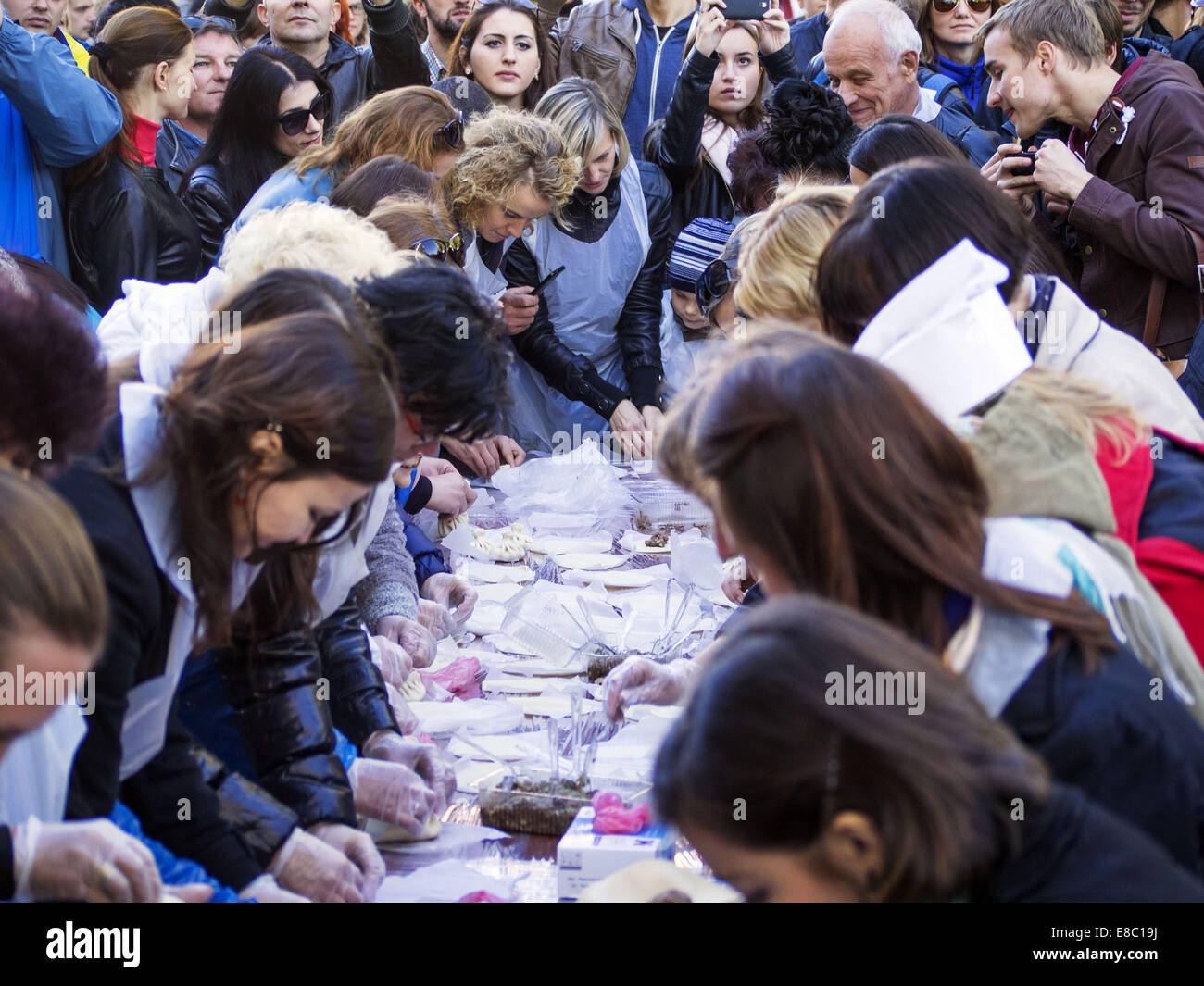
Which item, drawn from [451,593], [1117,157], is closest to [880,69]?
[1117,157]

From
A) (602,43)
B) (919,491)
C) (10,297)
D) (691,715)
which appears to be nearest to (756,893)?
(691,715)

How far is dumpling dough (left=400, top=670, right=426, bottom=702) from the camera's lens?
7.66ft

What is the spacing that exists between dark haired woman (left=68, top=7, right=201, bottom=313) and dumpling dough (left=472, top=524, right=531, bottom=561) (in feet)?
4.01

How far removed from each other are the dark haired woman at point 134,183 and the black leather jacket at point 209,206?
3 cm

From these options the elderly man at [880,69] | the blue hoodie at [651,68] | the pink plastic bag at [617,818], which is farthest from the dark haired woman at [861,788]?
the blue hoodie at [651,68]

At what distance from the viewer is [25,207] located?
11.1 ft

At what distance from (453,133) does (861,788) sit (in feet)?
8.81

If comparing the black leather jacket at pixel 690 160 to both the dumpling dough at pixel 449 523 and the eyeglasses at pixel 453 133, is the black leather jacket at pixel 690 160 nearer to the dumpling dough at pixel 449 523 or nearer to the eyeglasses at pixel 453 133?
the eyeglasses at pixel 453 133

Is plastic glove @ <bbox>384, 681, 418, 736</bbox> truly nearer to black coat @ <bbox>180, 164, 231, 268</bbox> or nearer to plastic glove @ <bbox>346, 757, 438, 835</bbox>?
plastic glove @ <bbox>346, 757, 438, 835</bbox>

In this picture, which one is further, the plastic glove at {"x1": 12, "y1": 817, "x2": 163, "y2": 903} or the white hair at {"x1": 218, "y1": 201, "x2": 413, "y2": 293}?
the white hair at {"x1": 218, "y1": 201, "x2": 413, "y2": 293}

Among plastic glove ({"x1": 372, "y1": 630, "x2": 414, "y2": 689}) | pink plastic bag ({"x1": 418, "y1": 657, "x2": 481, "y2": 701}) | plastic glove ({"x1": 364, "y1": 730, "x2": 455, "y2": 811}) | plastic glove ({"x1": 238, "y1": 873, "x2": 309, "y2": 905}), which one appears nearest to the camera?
plastic glove ({"x1": 238, "y1": 873, "x2": 309, "y2": 905})

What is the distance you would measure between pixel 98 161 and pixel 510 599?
1.83m

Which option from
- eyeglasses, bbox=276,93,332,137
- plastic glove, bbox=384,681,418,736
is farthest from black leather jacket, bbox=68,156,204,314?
plastic glove, bbox=384,681,418,736

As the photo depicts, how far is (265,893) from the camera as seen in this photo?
157cm
